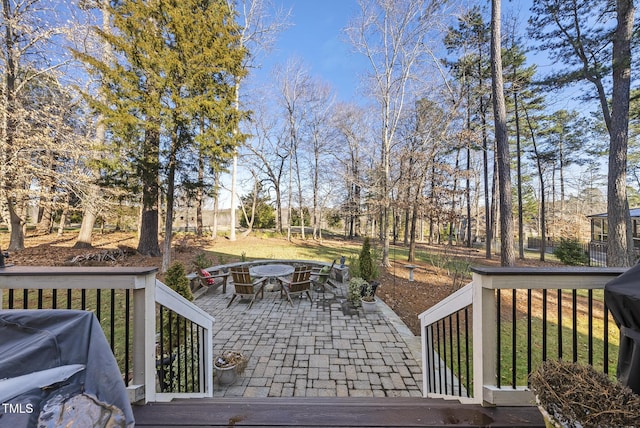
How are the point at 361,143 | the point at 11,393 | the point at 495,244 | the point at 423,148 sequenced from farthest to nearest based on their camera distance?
the point at 495,244, the point at 361,143, the point at 423,148, the point at 11,393

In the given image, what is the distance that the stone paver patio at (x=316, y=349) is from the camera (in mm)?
2719

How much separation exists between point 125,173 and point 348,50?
9.09m

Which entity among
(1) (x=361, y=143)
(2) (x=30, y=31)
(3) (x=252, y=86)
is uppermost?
(3) (x=252, y=86)

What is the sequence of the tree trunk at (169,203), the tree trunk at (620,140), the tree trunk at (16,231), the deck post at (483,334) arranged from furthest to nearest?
the tree trunk at (16,231)
the tree trunk at (169,203)
the tree trunk at (620,140)
the deck post at (483,334)

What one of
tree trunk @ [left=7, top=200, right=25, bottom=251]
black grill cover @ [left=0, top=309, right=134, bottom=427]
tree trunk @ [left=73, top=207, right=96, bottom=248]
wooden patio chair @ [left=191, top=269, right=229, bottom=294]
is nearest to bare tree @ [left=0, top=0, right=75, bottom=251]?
tree trunk @ [left=7, top=200, right=25, bottom=251]

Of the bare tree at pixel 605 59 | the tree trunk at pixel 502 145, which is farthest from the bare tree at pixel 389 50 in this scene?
the bare tree at pixel 605 59

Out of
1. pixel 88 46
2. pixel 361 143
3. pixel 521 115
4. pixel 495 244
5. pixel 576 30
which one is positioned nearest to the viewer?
pixel 576 30

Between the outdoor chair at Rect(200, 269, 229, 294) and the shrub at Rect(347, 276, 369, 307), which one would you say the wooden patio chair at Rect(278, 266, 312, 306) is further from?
the outdoor chair at Rect(200, 269, 229, 294)

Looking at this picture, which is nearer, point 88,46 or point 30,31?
point 30,31

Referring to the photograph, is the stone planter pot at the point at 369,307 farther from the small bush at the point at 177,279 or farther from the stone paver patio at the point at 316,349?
the small bush at the point at 177,279

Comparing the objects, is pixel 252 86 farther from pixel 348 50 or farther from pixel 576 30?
pixel 576 30

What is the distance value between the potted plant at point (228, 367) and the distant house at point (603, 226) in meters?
20.3

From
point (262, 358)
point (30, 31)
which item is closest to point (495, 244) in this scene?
point (262, 358)

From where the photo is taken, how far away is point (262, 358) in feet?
10.7
